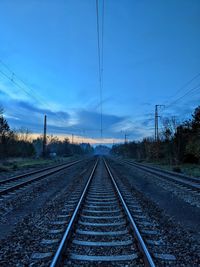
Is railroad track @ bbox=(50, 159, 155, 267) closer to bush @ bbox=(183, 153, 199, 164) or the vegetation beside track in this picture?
the vegetation beside track

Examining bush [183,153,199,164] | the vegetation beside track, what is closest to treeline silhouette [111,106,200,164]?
bush [183,153,199,164]

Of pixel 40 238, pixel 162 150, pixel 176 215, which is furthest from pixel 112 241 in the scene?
pixel 162 150

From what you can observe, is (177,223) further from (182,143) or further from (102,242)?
(182,143)

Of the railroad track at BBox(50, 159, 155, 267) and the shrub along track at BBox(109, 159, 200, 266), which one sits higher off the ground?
the railroad track at BBox(50, 159, 155, 267)

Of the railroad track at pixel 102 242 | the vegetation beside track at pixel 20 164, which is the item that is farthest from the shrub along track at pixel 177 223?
the vegetation beside track at pixel 20 164

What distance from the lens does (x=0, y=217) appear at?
762 centimetres

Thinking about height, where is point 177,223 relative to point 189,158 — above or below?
below

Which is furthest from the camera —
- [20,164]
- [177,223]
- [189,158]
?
[20,164]

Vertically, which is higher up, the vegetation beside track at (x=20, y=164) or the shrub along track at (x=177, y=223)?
the vegetation beside track at (x=20, y=164)

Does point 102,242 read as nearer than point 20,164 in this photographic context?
Yes

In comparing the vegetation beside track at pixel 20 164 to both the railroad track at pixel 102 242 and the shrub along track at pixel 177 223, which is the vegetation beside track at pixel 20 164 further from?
the railroad track at pixel 102 242

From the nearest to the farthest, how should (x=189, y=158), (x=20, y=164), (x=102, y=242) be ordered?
(x=102, y=242) < (x=189, y=158) < (x=20, y=164)

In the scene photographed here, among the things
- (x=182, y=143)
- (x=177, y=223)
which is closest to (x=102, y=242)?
(x=177, y=223)

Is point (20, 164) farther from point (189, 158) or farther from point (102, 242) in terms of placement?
point (102, 242)
